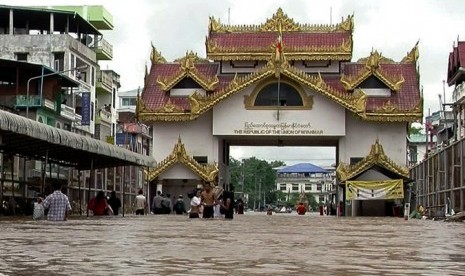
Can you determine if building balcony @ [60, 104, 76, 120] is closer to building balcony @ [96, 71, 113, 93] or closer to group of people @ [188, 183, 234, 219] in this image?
building balcony @ [96, 71, 113, 93]

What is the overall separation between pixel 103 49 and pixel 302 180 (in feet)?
327

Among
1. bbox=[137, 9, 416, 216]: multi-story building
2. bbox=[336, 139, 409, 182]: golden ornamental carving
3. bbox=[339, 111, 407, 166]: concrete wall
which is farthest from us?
bbox=[339, 111, 407, 166]: concrete wall

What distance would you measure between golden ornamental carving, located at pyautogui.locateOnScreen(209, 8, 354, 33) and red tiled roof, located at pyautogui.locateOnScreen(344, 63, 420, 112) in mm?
2415

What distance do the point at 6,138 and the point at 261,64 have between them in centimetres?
2565

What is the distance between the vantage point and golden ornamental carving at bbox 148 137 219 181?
45.3 m

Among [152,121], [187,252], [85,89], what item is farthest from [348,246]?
[85,89]

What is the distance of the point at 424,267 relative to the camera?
6.71m

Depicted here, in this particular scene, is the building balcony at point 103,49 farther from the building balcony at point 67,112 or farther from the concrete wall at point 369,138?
the concrete wall at point 369,138

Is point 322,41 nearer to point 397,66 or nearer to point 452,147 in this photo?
point 397,66

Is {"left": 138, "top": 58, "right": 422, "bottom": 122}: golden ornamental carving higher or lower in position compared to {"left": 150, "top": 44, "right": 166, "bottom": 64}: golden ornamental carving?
lower

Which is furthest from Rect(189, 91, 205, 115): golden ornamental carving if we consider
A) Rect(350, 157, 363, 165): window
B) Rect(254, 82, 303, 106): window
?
Rect(350, 157, 363, 165): window

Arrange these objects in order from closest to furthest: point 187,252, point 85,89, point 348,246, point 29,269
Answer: point 29,269 → point 187,252 → point 348,246 → point 85,89

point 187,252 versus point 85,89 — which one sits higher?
point 85,89

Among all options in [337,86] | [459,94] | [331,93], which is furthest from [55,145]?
[459,94]
